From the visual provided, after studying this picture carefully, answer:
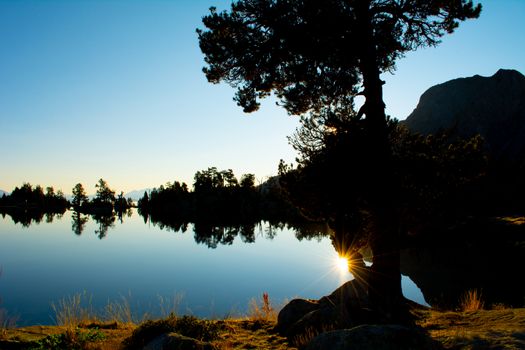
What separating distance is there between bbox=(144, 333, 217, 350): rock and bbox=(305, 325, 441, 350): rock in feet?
8.52

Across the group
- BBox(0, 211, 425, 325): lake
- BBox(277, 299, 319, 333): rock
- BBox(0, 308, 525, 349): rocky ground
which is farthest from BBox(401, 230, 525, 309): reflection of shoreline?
BBox(277, 299, 319, 333): rock

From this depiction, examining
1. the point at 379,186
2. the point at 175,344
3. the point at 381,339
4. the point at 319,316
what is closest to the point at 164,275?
the point at 379,186

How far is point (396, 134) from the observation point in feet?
54.6

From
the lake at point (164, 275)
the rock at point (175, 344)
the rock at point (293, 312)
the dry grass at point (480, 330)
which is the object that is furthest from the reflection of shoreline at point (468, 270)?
the rock at point (175, 344)

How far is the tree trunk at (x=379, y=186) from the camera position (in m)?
11.6

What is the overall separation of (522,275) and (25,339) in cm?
3726

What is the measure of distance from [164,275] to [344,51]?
30.1m

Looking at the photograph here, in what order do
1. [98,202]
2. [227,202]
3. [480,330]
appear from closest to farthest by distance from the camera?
[480,330], [227,202], [98,202]

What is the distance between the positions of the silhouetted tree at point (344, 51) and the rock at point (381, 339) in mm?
5590

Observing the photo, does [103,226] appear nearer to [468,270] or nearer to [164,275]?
[164,275]

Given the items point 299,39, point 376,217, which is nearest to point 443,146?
point 376,217

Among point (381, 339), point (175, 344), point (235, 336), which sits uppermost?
point (381, 339)

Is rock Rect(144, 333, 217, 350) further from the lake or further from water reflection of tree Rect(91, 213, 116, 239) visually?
water reflection of tree Rect(91, 213, 116, 239)

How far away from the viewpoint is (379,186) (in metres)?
12.0
